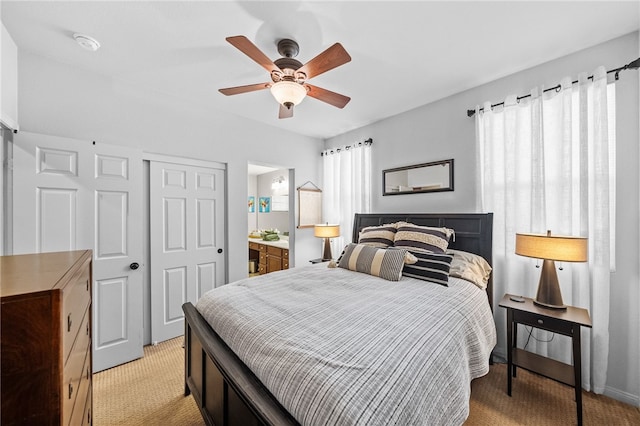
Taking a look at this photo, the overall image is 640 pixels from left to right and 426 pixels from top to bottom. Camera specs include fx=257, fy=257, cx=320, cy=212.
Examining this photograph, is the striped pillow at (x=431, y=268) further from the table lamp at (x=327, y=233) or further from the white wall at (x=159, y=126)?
the white wall at (x=159, y=126)

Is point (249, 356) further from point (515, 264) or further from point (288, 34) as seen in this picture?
point (515, 264)

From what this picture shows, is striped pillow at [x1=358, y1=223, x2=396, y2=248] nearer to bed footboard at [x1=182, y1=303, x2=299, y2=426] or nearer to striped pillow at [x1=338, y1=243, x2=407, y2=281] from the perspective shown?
striped pillow at [x1=338, y1=243, x2=407, y2=281]

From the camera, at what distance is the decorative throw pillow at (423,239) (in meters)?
2.52

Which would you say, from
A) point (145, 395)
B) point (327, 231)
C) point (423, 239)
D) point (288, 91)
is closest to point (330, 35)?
point (288, 91)

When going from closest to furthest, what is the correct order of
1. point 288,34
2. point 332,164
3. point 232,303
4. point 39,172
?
point 232,303, point 288,34, point 39,172, point 332,164

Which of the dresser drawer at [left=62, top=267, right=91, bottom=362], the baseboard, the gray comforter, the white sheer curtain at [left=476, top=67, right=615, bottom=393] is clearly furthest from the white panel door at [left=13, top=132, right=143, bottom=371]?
the baseboard

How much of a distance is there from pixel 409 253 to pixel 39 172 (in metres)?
3.23

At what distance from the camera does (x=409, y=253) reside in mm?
2410

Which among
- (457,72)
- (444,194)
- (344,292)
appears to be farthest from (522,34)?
(344,292)

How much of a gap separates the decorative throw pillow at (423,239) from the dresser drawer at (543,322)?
0.75 meters

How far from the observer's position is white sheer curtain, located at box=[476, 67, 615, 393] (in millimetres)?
1962

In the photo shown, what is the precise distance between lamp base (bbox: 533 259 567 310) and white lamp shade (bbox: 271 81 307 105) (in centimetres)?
228

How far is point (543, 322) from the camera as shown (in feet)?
6.23

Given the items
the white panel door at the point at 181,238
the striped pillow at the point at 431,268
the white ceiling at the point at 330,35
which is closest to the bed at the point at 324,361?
the striped pillow at the point at 431,268
